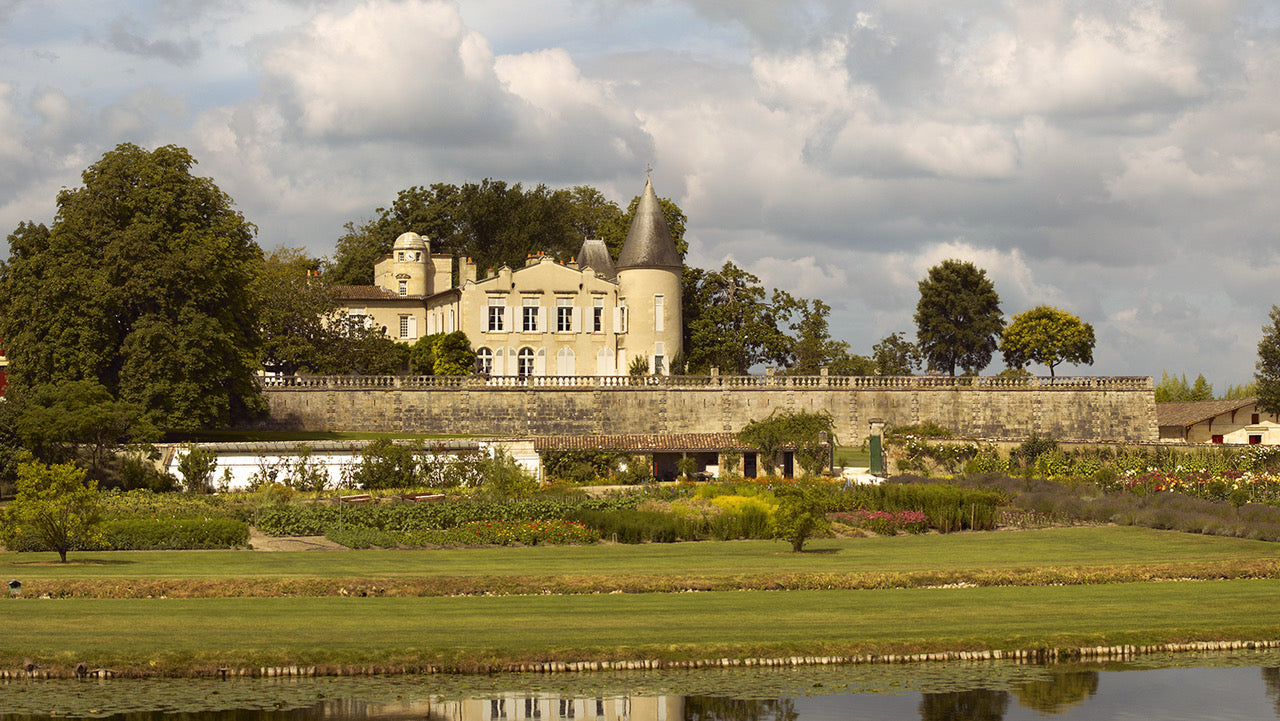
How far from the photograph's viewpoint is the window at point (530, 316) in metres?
73.0

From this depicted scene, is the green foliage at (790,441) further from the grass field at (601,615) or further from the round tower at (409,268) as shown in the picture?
the round tower at (409,268)

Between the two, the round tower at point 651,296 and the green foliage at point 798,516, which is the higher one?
the round tower at point 651,296

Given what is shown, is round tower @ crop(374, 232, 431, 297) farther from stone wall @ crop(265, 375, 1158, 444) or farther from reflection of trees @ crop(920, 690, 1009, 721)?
reflection of trees @ crop(920, 690, 1009, 721)

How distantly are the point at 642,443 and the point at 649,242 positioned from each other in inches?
913

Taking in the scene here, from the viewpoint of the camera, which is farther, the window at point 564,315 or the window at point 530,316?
the window at point 564,315

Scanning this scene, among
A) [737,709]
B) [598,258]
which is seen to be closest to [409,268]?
[598,258]

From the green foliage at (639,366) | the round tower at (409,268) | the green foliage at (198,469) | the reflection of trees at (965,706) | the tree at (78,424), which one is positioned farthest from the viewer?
the round tower at (409,268)

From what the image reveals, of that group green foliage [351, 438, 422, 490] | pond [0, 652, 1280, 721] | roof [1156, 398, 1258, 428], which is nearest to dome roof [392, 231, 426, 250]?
green foliage [351, 438, 422, 490]

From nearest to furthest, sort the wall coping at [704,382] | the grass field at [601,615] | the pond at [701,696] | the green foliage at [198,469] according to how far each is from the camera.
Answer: the pond at [701,696] < the grass field at [601,615] < the green foliage at [198,469] < the wall coping at [704,382]

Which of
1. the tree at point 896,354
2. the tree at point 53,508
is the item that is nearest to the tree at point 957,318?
the tree at point 896,354

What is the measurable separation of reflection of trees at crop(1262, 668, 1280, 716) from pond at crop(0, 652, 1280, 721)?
22 mm

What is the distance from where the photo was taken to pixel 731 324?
77688mm

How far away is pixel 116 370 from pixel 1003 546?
35.8m

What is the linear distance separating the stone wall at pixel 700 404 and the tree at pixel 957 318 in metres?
18.6
